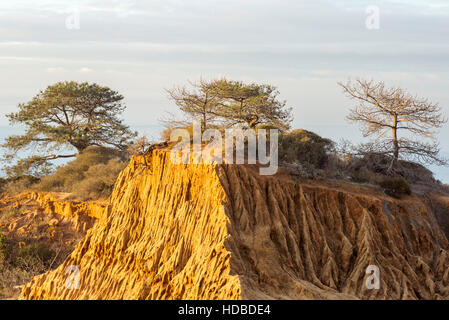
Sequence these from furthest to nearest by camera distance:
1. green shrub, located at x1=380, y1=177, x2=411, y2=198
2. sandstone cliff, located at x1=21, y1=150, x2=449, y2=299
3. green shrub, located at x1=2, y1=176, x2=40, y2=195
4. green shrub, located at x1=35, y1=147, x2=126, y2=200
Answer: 1. green shrub, located at x1=2, y1=176, x2=40, y2=195
2. green shrub, located at x1=35, y1=147, x2=126, y2=200
3. green shrub, located at x1=380, y1=177, x2=411, y2=198
4. sandstone cliff, located at x1=21, y1=150, x2=449, y2=299

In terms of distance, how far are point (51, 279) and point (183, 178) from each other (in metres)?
6.62

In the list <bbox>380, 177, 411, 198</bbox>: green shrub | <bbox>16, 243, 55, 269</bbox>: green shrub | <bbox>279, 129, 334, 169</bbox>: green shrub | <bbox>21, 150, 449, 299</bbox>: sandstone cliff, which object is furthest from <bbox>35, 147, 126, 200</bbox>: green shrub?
<bbox>380, 177, 411, 198</bbox>: green shrub

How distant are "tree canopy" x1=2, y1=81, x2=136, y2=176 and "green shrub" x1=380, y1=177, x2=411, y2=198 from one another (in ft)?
81.8

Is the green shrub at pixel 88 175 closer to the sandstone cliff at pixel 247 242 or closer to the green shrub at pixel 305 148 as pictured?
the sandstone cliff at pixel 247 242

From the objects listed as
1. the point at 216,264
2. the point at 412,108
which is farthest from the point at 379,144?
the point at 216,264

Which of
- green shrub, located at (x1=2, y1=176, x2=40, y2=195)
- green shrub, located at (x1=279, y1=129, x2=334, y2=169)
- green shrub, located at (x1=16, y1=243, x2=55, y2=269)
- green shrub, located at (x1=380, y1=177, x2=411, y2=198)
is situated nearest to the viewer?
green shrub, located at (x1=380, y1=177, x2=411, y2=198)

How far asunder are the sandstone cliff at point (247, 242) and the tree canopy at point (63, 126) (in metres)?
21.9

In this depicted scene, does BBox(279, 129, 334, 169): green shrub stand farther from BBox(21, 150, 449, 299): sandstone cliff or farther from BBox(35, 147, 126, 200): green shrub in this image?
BBox(35, 147, 126, 200): green shrub

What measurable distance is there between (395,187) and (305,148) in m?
3.94

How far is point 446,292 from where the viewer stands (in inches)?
845

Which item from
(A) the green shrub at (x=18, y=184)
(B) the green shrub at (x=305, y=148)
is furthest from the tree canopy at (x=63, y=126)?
(B) the green shrub at (x=305, y=148)

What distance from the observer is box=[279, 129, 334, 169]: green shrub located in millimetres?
25469
